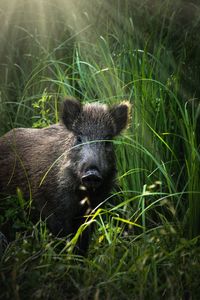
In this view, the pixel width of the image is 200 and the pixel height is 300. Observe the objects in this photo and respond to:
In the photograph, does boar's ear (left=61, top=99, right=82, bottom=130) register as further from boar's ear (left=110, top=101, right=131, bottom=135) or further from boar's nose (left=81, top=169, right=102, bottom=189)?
boar's nose (left=81, top=169, right=102, bottom=189)

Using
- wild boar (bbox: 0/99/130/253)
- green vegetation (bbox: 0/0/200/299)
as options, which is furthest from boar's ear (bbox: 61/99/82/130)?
green vegetation (bbox: 0/0/200/299)

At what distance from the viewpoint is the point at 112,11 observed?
6.43 m

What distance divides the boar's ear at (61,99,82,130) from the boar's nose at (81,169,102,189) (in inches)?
27.3

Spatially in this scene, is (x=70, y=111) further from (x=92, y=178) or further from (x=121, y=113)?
(x=92, y=178)

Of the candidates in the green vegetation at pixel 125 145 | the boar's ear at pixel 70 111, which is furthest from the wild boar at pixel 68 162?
the green vegetation at pixel 125 145

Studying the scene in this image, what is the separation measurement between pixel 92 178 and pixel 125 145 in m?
0.77

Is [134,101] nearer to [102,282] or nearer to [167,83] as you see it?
[167,83]

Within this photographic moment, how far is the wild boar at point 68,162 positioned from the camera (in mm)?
4961

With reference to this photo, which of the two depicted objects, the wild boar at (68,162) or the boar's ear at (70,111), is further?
the boar's ear at (70,111)

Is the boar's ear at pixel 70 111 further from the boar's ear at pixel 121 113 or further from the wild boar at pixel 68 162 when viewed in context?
the boar's ear at pixel 121 113

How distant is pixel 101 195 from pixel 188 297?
1.58 meters

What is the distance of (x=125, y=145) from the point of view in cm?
538

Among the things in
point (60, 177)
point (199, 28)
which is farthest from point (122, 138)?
point (199, 28)

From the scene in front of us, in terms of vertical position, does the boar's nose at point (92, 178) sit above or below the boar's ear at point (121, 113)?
below
